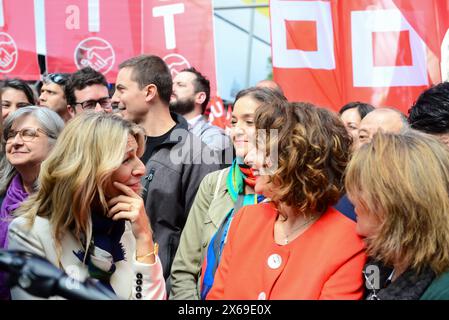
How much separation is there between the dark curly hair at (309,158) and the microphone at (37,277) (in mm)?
1261

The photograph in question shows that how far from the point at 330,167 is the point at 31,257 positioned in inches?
57.5

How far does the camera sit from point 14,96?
16.1 ft

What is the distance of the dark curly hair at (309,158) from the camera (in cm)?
234

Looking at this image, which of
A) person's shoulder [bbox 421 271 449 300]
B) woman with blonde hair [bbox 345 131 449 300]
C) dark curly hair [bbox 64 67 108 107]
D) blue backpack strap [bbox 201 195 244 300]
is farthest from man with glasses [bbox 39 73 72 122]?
person's shoulder [bbox 421 271 449 300]

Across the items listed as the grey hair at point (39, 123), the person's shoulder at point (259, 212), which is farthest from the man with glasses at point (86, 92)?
the person's shoulder at point (259, 212)

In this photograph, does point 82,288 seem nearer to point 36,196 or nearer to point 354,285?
point 354,285

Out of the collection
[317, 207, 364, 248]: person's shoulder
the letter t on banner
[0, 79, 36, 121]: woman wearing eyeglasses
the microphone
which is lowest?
[317, 207, 364, 248]: person's shoulder

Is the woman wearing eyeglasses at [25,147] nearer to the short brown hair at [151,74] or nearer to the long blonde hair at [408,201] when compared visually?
the short brown hair at [151,74]

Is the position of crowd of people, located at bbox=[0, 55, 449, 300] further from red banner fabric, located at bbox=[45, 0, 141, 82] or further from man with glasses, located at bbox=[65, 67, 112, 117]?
red banner fabric, located at bbox=[45, 0, 141, 82]

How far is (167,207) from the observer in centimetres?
368

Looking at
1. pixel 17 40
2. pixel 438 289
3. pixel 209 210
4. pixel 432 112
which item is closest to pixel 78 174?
pixel 209 210

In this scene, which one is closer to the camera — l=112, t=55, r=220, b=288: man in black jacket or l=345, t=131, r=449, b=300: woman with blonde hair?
l=345, t=131, r=449, b=300: woman with blonde hair

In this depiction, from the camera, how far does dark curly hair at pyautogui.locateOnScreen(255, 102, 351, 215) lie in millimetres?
2338
